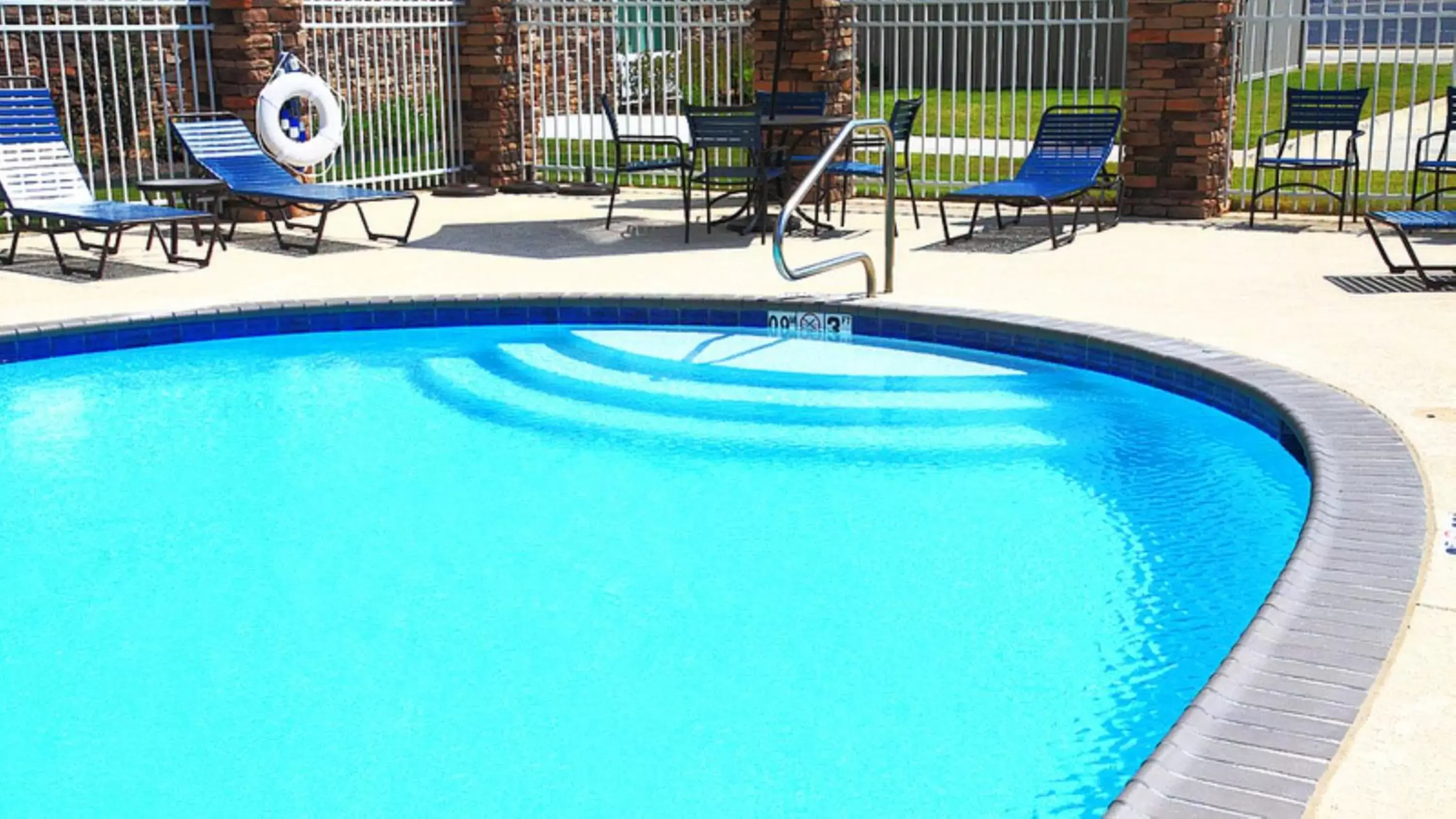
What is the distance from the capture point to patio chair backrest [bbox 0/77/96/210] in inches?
371

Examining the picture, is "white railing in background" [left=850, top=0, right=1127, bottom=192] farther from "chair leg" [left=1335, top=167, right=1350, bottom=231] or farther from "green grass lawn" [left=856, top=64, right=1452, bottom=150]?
"chair leg" [left=1335, top=167, right=1350, bottom=231]

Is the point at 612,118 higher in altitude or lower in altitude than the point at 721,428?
higher

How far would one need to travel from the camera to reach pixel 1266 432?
5602 mm

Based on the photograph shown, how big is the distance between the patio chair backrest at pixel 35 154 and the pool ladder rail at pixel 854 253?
459 centimetres

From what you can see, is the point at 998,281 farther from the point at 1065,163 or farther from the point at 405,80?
the point at 405,80

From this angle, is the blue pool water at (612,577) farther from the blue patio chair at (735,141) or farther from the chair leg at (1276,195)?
the chair leg at (1276,195)

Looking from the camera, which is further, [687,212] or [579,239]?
[579,239]

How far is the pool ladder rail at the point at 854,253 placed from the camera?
6.61 meters

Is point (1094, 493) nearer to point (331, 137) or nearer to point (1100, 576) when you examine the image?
point (1100, 576)

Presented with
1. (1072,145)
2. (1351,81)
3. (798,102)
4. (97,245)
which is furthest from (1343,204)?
(1351,81)

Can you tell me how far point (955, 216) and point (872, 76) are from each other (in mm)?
16010

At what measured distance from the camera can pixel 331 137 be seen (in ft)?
36.2

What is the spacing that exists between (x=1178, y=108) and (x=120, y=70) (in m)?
11.0

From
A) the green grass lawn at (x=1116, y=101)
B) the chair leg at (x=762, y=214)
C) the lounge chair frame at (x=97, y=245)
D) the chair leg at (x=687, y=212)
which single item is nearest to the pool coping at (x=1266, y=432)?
the lounge chair frame at (x=97, y=245)
